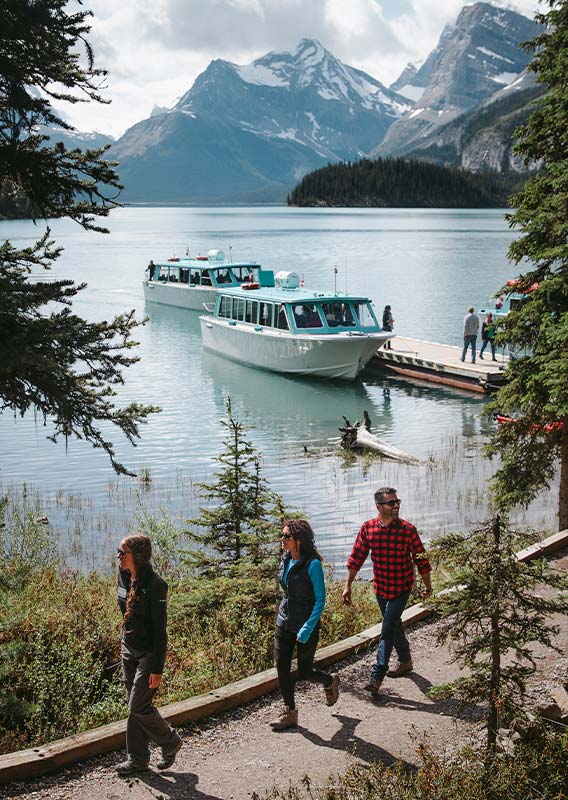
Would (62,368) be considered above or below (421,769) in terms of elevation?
above

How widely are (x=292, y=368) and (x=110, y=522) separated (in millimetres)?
17127

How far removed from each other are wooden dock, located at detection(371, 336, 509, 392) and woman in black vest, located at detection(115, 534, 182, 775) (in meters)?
24.0

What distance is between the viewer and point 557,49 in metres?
13.1

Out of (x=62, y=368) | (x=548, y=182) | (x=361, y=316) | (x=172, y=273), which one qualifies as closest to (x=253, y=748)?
(x=62, y=368)

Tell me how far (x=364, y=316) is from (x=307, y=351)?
256cm

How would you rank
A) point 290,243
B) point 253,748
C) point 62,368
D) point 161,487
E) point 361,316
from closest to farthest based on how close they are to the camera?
point 253,748 < point 62,368 < point 161,487 < point 361,316 < point 290,243

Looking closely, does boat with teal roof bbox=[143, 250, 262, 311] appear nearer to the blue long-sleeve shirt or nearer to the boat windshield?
the boat windshield

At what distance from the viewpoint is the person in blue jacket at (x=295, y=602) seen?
21.8ft

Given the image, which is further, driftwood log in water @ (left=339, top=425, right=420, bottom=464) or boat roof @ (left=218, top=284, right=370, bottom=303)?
boat roof @ (left=218, top=284, right=370, bottom=303)

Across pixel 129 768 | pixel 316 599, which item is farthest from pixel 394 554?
pixel 129 768

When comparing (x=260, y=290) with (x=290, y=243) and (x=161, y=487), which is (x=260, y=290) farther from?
(x=290, y=243)

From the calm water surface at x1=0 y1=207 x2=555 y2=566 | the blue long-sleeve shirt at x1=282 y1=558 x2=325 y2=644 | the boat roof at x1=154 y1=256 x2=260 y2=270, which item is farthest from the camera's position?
the boat roof at x1=154 y1=256 x2=260 y2=270

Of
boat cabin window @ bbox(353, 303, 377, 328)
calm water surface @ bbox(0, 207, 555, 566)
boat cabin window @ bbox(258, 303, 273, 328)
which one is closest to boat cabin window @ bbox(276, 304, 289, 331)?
boat cabin window @ bbox(258, 303, 273, 328)

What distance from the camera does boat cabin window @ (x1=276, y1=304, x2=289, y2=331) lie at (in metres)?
32.8
